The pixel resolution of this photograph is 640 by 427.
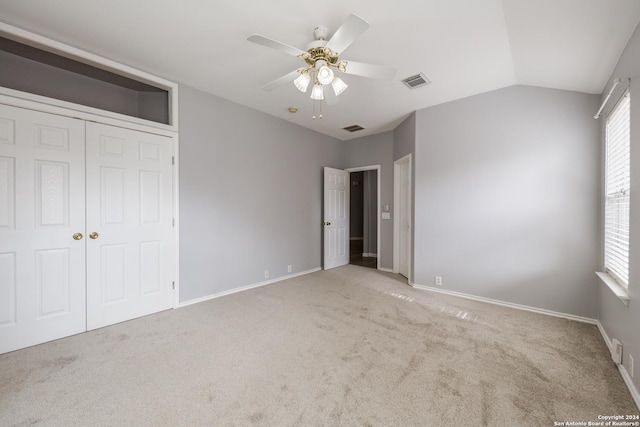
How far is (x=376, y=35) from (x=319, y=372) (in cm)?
281

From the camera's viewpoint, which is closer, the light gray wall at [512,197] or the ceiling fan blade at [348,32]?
the ceiling fan blade at [348,32]

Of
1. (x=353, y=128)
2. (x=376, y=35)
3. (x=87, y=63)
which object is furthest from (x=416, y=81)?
(x=87, y=63)

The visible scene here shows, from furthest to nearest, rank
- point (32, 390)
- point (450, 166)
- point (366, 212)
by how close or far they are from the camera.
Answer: point (366, 212) < point (450, 166) < point (32, 390)

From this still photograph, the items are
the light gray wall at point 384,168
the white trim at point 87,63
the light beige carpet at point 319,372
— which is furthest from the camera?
the light gray wall at point 384,168

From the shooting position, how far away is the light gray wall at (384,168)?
5270mm

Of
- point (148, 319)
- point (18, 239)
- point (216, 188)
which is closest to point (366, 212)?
point (216, 188)

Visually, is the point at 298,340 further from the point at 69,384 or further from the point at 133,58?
the point at 133,58

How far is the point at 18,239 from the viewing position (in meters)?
2.33

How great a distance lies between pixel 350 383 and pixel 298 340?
74 centimetres

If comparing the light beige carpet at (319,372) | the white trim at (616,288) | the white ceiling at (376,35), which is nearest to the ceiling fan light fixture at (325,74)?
the white ceiling at (376,35)

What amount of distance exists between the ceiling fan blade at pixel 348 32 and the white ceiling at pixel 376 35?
11.8 inches

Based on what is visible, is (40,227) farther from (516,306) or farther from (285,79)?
(516,306)

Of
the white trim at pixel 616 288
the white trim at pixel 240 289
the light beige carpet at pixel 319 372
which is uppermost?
the white trim at pixel 616 288

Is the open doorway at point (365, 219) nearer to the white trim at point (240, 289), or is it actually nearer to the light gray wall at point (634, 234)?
the white trim at point (240, 289)
